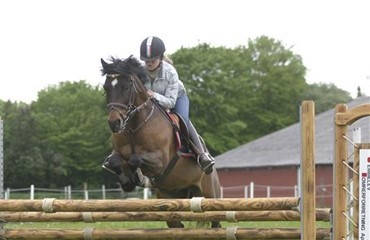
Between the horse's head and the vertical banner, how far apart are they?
2659mm

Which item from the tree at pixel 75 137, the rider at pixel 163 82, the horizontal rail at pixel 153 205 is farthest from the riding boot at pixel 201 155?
the tree at pixel 75 137

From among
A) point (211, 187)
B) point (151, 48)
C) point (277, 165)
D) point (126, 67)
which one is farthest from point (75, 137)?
point (126, 67)

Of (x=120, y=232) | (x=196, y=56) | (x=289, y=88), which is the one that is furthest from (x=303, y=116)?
(x=289, y=88)

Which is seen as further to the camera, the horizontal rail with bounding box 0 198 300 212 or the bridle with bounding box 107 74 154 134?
the bridle with bounding box 107 74 154 134

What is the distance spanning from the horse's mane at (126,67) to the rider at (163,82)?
5.1 inches

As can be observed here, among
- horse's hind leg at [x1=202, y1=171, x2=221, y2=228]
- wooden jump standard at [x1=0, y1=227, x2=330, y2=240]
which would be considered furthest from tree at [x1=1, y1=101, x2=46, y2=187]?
wooden jump standard at [x1=0, y1=227, x2=330, y2=240]

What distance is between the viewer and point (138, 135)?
745 centimetres

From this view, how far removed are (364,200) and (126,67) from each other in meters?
3.20

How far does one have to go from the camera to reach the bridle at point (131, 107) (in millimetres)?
7109

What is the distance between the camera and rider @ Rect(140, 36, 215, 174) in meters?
7.77

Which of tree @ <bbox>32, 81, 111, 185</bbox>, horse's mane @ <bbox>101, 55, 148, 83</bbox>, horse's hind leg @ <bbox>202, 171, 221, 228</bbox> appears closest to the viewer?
horse's mane @ <bbox>101, 55, 148, 83</bbox>

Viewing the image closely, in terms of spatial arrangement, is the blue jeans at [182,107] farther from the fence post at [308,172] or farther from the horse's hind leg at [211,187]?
the fence post at [308,172]

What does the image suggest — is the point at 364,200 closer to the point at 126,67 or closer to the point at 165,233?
the point at 165,233

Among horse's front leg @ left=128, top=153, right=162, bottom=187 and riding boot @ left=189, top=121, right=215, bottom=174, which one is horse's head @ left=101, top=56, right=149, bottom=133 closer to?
horse's front leg @ left=128, top=153, right=162, bottom=187
